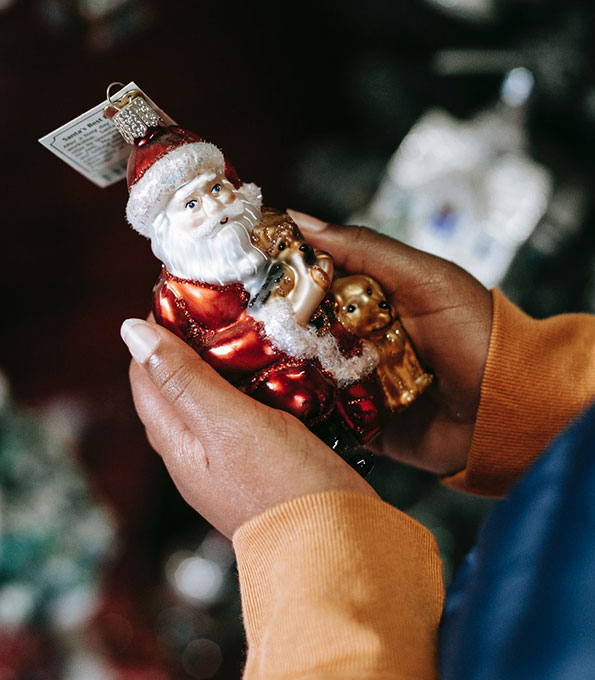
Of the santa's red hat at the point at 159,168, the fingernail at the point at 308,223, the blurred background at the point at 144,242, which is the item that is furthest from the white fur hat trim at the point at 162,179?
the blurred background at the point at 144,242

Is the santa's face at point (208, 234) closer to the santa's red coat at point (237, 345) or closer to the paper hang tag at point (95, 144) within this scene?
the santa's red coat at point (237, 345)

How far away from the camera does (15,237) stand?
5.65ft

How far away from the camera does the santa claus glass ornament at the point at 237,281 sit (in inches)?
29.9

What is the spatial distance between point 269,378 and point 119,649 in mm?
1067

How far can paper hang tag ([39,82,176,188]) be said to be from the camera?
2.45ft

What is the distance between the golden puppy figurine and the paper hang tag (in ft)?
1.11

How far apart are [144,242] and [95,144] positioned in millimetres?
574

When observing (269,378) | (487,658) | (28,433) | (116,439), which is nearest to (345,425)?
(269,378)

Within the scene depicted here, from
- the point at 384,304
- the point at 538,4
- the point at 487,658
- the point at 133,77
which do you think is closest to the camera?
the point at 487,658

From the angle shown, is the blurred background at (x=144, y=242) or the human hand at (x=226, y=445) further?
the blurred background at (x=144, y=242)

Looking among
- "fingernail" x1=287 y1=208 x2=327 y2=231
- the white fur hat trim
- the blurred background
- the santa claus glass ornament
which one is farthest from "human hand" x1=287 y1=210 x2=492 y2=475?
the blurred background

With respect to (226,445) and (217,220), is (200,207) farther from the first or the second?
(226,445)

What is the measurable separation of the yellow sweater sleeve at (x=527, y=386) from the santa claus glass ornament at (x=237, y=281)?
0.22 metres

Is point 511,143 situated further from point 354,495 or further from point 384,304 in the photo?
point 354,495
